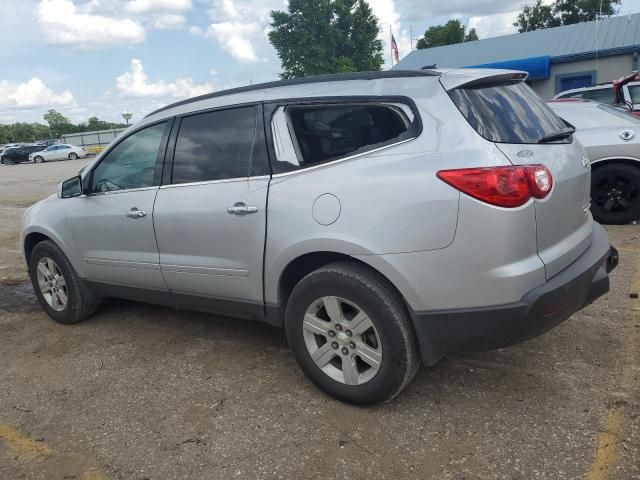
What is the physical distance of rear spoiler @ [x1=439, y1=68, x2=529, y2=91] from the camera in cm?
277

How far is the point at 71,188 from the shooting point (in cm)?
434

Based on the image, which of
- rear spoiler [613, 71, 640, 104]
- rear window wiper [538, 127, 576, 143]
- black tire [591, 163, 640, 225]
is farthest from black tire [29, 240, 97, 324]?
rear spoiler [613, 71, 640, 104]

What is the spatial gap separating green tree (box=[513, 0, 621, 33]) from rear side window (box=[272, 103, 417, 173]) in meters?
50.3

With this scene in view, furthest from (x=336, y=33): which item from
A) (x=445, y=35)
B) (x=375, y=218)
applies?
(x=375, y=218)

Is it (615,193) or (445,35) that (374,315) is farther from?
(445,35)

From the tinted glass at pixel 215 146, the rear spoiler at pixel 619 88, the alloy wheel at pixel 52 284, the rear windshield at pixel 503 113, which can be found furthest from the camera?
the rear spoiler at pixel 619 88

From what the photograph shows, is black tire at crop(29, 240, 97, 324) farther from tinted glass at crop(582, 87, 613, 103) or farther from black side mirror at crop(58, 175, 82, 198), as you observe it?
tinted glass at crop(582, 87, 613, 103)

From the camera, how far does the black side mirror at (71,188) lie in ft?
14.0

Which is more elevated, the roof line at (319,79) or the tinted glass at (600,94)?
the tinted glass at (600,94)

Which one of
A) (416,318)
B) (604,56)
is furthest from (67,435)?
(604,56)

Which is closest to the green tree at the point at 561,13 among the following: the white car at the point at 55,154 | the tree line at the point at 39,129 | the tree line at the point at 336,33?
the tree line at the point at 336,33

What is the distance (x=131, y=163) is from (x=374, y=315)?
2.27 metres

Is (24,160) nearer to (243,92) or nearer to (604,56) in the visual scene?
(604,56)

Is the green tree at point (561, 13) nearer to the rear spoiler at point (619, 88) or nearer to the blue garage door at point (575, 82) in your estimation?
the blue garage door at point (575, 82)
